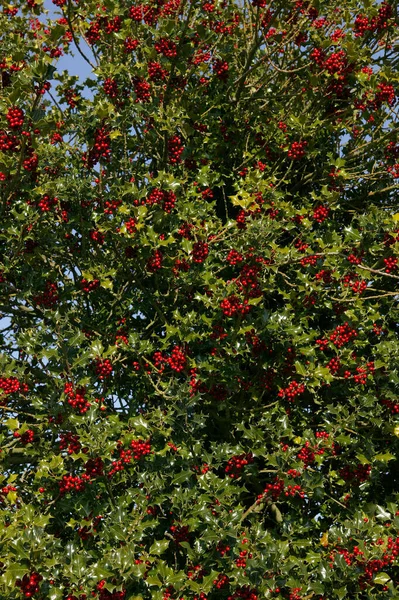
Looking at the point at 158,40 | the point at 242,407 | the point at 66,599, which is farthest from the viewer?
the point at 242,407

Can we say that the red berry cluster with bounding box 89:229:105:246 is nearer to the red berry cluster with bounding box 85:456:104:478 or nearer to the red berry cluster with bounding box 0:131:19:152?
the red berry cluster with bounding box 0:131:19:152

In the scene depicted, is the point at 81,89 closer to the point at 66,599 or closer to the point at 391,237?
the point at 391,237

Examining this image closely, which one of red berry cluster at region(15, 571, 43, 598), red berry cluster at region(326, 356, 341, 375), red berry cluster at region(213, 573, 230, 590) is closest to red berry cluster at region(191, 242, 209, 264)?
red berry cluster at region(326, 356, 341, 375)

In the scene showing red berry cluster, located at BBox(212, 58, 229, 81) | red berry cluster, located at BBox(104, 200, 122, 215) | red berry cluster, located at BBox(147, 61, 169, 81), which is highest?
red berry cluster, located at BBox(212, 58, 229, 81)

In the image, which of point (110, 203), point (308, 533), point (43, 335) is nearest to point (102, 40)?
point (110, 203)

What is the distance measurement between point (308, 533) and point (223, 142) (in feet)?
15.4

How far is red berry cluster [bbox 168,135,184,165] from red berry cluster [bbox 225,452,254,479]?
3188 mm

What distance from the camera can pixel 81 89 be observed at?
26.4ft

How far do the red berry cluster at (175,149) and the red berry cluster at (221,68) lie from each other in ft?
4.24

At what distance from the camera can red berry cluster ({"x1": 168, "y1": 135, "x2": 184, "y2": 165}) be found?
7.19 meters

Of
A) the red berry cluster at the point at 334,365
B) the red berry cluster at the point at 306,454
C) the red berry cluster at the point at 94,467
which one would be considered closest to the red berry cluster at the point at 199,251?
the red berry cluster at the point at 334,365

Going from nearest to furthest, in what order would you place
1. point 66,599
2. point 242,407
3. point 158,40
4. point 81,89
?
point 66,599
point 158,40
point 242,407
point 81,89

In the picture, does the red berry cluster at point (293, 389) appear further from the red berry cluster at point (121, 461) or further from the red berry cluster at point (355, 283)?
the red berry cluster at point (121, 461)

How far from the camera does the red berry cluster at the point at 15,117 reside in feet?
18.9
